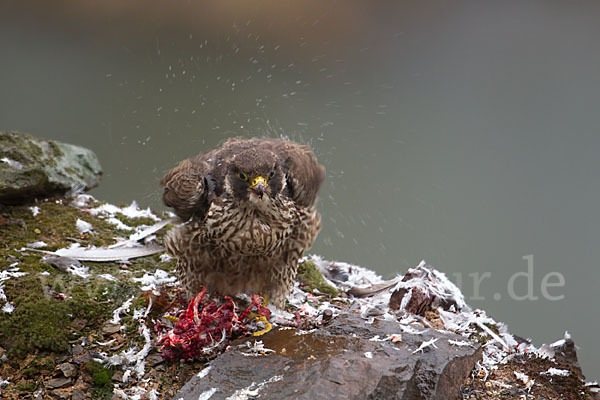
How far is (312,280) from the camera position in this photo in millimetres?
3018

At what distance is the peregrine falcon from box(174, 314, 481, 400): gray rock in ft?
1.36

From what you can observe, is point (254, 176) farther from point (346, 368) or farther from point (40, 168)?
point (40, 168)

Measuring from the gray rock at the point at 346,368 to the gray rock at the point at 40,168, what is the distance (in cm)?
180

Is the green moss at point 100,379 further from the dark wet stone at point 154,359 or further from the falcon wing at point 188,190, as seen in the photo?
the falcon wing at point 188,190

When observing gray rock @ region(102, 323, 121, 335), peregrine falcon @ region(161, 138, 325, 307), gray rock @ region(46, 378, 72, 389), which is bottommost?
gray rock @ region(46, 378, 72, 389)

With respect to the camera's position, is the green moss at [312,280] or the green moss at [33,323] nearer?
the green moss at [33,323]

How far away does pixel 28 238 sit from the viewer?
2779 millimetres

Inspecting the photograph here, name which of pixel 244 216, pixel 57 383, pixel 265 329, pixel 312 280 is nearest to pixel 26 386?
pixel 57 383

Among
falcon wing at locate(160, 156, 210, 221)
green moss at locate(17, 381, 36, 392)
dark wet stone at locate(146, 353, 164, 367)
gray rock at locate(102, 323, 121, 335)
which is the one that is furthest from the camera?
falcon wing at locate(160, 156, 210, 221)

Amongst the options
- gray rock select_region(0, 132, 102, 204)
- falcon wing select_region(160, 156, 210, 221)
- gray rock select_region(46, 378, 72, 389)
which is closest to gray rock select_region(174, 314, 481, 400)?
gray rock select_region(46, 378, 72, 389)

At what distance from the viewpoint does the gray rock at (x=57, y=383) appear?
1.92m

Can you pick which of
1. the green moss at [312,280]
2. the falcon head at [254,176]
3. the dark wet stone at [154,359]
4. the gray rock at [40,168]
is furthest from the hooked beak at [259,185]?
the gray rock at [40,168]

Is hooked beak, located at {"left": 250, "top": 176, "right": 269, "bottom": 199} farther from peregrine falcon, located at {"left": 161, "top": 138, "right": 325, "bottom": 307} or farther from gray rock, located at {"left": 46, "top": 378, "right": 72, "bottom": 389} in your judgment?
gray rock, located at {"left": 46, "top": 378, "right": 72, "bottom": 389}

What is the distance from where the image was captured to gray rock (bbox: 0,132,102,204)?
3.00 metres
